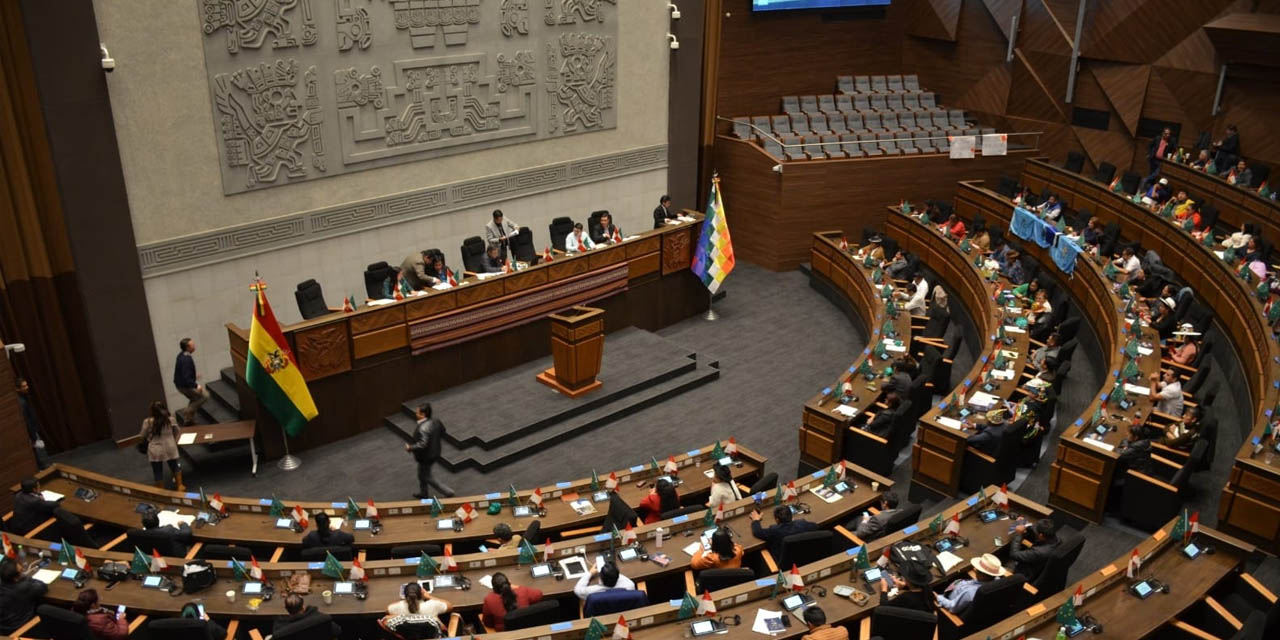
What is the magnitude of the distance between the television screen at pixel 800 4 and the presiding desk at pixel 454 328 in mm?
6096

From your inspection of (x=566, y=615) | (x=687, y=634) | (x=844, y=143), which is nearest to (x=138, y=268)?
(x=566, y=615)

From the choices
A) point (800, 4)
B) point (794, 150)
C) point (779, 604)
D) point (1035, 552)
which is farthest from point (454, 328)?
point (800, 4)

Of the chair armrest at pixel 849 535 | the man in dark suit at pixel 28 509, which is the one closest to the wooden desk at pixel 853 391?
the chair armrest at pixel 849 535

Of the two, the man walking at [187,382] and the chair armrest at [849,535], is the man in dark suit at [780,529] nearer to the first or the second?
the chair armrest at [849,535]

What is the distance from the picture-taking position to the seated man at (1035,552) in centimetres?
672

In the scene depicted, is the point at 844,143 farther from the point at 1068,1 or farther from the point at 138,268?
the point at 138,268

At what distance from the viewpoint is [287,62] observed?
10.6 meters

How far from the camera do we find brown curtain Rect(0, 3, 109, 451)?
8.71 metres

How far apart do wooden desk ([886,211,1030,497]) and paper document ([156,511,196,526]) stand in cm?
620

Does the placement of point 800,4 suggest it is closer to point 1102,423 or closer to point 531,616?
point 1102,423

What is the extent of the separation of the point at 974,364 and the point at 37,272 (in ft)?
32.9

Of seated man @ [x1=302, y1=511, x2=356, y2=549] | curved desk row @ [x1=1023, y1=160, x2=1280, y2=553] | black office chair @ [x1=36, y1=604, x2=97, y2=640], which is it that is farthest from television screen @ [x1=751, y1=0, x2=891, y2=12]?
black office chair @ [x1=36, y1=604, x2=97, y2=640]

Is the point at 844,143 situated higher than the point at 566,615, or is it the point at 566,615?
the point at 844,143

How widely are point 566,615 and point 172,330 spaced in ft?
19.6
